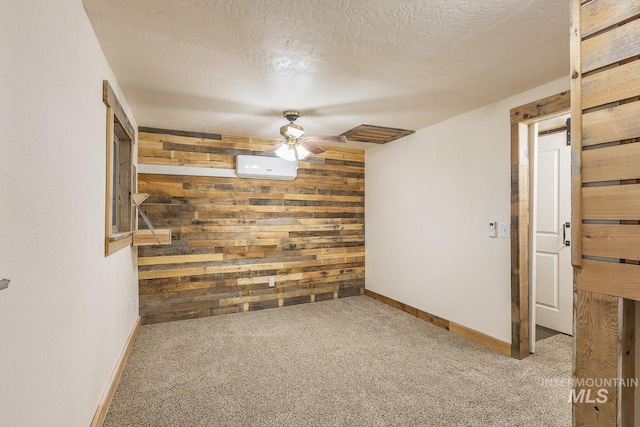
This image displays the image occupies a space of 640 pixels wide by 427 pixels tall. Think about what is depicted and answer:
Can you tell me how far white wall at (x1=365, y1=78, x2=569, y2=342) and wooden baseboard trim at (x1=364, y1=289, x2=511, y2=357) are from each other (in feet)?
0.16

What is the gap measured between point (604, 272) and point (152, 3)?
242cm

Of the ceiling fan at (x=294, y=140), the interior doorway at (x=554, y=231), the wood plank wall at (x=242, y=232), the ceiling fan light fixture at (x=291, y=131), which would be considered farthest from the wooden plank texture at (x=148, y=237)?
the interior doorway at (x=554, y=231)

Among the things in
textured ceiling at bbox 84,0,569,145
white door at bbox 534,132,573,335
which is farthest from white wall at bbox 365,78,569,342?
white door at bbox 534,132,573,335

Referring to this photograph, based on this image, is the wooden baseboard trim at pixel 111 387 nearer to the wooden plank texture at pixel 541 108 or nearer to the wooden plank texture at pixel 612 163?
the wooden plank texture at pixel 612 163

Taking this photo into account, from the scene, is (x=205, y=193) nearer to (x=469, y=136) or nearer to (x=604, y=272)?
(x=469, y=136)

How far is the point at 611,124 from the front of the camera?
4.26ft

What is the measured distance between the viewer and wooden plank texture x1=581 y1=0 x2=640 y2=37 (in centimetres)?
125

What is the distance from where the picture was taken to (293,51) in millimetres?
2074

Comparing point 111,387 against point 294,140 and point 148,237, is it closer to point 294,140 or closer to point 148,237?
point 148,237

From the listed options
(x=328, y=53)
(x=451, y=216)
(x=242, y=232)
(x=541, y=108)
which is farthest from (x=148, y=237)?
(x=541, y=108)

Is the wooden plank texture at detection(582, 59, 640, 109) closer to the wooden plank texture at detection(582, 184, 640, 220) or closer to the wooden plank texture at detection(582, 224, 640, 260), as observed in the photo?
the wooden plank texture at detection(582, 184, 640, 220)

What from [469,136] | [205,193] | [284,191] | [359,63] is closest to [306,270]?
[284,191]

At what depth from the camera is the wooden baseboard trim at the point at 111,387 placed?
189 centimetres

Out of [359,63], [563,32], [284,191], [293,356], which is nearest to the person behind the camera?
[563,32]
